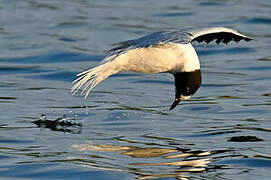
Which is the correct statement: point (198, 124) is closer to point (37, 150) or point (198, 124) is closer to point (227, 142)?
point (227, 142)

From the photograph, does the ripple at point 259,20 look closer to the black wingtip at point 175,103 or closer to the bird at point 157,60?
the black wingtip at point 175,103

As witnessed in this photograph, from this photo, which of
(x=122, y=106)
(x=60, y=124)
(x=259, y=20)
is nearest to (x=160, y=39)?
(x=60, y=124)

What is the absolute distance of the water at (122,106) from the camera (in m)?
8.23

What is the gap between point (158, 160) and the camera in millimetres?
8359

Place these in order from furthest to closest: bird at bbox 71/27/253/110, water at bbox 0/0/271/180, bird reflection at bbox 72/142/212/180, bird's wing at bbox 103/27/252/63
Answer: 1. bird at bbox 71/27/253/110
2. bird's wing at bbox 103/27/252/63
3. water at bbox 0/0/271/180
4. bird reflection at bbox 72/142/212/180

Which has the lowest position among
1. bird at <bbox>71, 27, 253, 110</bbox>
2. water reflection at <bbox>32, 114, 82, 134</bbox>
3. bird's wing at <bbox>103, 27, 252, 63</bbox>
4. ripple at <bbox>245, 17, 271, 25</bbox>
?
water reflection at <bbox>32, 114, 82, 134</bbox>

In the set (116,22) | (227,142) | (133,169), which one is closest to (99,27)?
(116,22)

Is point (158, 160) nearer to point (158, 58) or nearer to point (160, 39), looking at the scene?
point (160, 39)

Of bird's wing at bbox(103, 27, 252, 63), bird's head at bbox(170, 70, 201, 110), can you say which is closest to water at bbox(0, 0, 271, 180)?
bird's head at bbox(170, 70, 201, 110)

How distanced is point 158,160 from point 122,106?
9.70 feet

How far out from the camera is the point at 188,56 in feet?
32.2

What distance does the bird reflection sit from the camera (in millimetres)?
7871

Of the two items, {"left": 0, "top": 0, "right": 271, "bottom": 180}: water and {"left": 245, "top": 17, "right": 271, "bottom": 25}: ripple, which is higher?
{"left": 245, "top": 17, "right": 271, "bottom": 25}: ripple

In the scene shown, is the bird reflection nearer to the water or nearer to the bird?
the water
